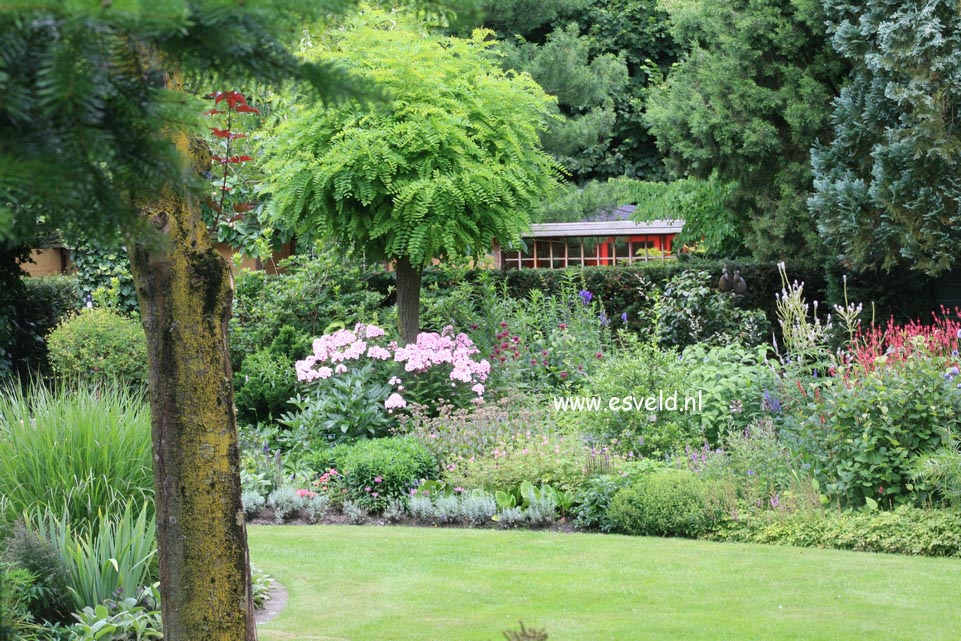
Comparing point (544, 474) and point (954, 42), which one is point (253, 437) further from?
point (954, 42)

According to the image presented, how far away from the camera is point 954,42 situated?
36.3ft

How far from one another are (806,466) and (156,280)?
17.3ft

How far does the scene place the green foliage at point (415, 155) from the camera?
941cm

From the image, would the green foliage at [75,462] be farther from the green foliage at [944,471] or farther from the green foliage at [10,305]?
the green foliage at [10,305]

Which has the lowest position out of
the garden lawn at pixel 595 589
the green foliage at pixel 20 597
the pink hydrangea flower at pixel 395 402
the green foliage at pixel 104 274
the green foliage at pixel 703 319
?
the garden lawn at pixel 595 589

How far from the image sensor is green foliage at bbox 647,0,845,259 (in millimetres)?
13242

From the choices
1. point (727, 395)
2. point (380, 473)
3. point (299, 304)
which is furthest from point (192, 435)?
point (299, 304)

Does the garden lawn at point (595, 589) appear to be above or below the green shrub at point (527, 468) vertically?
below

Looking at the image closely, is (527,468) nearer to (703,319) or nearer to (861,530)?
(861,530)

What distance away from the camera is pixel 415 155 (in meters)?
9.68

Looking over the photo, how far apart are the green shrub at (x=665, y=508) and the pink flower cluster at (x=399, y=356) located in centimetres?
277

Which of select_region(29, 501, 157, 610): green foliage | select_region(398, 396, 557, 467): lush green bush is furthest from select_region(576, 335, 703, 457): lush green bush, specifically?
select_region(29, 501, 157, 610): green foliage

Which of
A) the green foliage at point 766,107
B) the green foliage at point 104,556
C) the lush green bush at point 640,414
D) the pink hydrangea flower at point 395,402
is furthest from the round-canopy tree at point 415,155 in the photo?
the green foliage at point 104,556

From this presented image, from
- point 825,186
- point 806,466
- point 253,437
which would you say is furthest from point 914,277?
point 253,437
